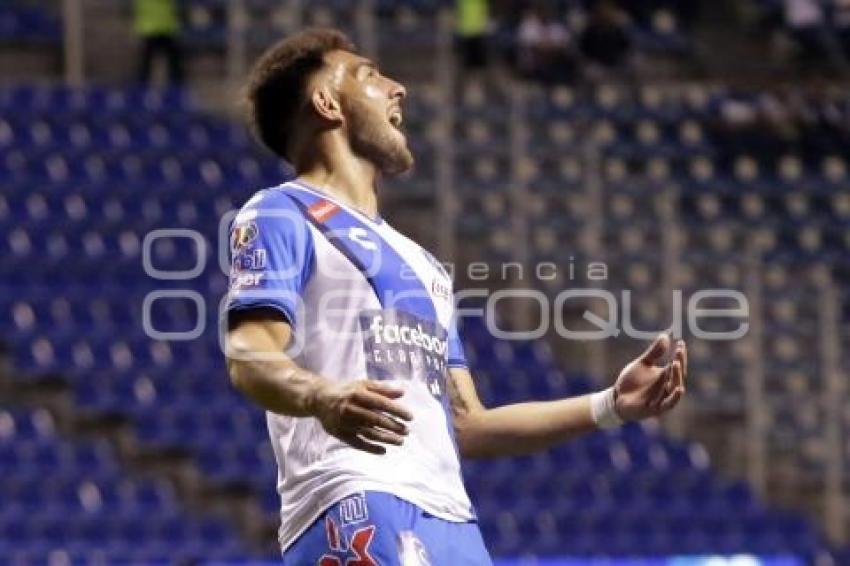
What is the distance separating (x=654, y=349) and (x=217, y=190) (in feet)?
29.9

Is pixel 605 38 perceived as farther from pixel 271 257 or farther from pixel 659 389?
pixel 271 257

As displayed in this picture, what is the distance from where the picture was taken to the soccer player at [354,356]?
3805 mm

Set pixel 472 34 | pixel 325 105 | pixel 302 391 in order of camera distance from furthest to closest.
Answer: pixel 472 34
pixel 325 105
pixel 302 391

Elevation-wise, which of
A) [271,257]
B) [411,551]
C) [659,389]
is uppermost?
[271,257]

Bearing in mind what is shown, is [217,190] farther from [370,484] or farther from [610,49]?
[370,484]

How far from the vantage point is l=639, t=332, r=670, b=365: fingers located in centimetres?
424

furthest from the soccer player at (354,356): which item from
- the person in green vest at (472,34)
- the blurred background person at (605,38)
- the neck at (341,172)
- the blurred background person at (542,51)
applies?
the blurred background person at (605,38)

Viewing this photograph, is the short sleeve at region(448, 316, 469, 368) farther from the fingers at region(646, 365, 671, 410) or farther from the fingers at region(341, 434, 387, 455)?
the fingers at region(341, 434, 387, 455)

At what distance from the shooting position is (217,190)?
1315 cm

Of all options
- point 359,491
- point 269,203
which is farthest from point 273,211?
point 359,491

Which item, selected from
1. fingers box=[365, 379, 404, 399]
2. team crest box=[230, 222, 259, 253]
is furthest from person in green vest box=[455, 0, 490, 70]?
fingers box=[365, 379, 404, 399]

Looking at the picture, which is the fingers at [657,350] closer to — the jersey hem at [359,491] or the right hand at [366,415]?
the jersey hem at [359,491]

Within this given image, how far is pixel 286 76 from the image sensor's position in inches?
169

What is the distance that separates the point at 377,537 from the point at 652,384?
788 millimetres
